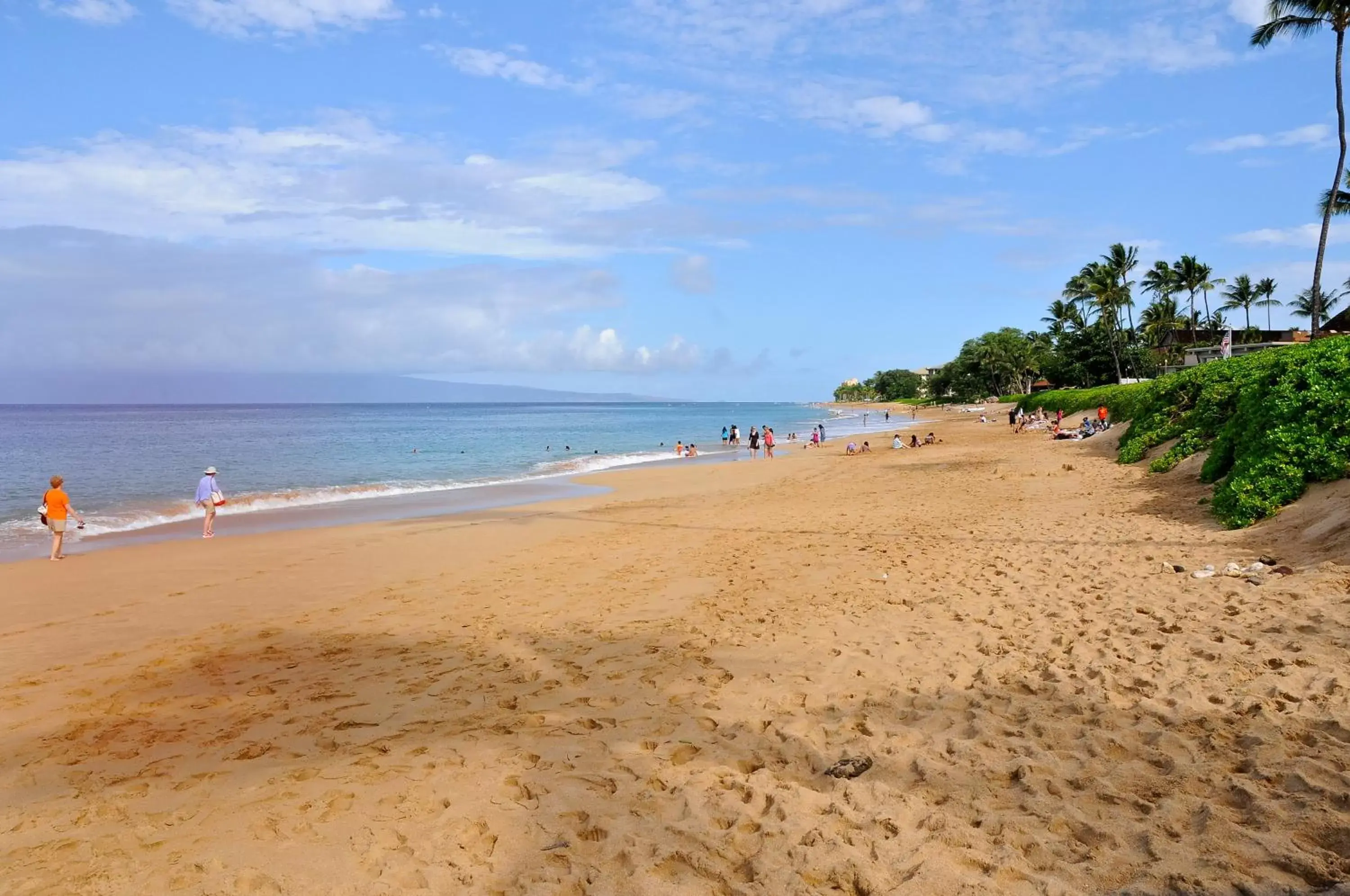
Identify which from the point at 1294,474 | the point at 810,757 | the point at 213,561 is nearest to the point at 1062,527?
the point at 1294,474

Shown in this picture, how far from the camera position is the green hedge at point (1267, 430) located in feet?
29.6

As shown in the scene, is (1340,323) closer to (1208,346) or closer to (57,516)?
(1208,346)

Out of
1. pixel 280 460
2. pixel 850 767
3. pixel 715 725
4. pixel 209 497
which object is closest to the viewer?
pixel 850 767

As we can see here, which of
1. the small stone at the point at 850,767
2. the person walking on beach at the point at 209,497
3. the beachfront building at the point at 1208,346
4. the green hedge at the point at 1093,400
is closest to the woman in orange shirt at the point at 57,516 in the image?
the person walking on beach at the point at 209,497

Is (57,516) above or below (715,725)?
above

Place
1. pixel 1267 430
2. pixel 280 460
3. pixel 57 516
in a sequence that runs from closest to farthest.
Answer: pixel 1267 430, pixel 57 516, pixel 280 460

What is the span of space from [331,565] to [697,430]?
208ft

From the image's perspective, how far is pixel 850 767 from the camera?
4.12 metres

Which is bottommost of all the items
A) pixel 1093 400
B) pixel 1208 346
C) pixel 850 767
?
pixel 850 767

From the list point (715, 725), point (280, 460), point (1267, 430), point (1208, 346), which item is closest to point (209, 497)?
point (715, 725)

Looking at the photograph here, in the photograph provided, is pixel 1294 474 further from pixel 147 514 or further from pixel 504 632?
pixel 147 514

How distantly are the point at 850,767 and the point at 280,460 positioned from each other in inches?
1468

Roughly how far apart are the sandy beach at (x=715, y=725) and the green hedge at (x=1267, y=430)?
62cm

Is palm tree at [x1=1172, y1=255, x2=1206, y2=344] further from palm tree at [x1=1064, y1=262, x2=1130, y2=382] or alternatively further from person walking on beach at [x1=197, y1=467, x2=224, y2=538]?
person walking on beach at [x1=197, y1=467, x2=224, y2=538]
